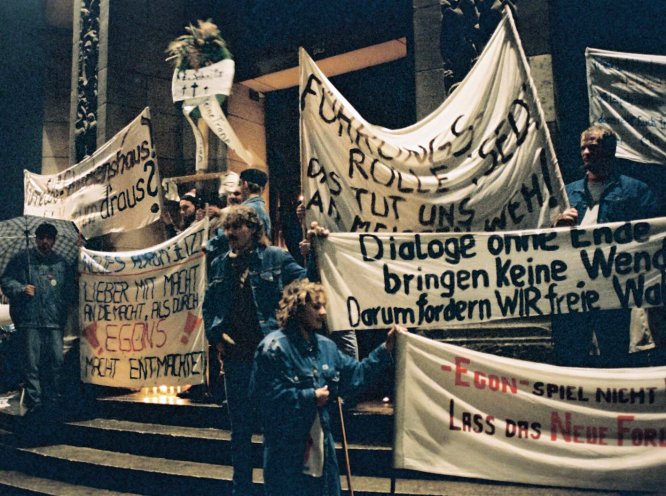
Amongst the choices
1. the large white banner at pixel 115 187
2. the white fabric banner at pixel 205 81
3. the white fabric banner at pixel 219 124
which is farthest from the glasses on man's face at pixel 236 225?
the white fabric banner at pixel 205 81

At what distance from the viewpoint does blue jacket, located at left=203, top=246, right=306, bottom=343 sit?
4246 millimetres

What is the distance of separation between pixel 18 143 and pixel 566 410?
12915mm

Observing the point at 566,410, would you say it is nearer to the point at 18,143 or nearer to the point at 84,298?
Result: the point at 84,298

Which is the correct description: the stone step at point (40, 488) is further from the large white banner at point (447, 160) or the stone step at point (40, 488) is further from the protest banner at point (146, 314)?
the large white banner at point (447, 160)

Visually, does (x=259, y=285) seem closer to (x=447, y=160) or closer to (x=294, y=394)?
(x=294, y=394)

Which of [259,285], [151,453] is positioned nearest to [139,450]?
[151,453]

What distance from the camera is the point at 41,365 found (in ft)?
21.9

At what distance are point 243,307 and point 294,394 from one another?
1.09 m

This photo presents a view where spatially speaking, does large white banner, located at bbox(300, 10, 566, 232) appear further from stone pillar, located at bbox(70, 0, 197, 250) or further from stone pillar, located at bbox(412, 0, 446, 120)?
stone pillar, located at bbox(70, 0, 197, 250)

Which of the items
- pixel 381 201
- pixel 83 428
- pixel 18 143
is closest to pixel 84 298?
pixel 83 428

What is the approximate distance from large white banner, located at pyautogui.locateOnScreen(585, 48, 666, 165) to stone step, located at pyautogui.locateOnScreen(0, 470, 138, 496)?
5228mm

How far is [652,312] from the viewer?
373 cm

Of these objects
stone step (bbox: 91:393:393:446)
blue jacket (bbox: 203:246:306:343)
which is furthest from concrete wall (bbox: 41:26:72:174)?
blue jacket (bbox: 203:246:306:343)

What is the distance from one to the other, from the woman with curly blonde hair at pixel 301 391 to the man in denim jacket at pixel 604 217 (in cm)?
129
